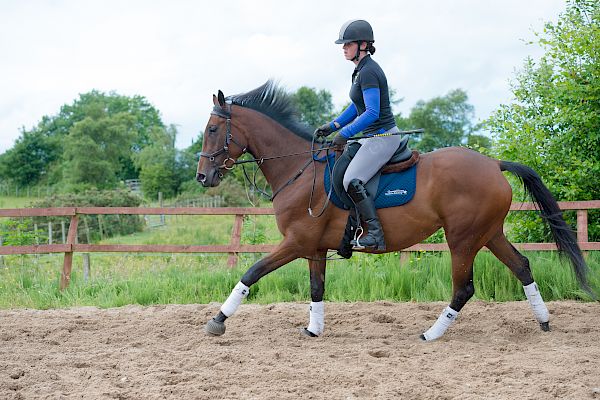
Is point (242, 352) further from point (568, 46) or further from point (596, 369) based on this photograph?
point (568, 46)

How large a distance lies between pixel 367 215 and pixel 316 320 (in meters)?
Answer: 1.23

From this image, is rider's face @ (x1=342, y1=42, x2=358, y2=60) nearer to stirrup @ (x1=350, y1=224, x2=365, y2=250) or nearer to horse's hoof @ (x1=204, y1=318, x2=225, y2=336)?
stirrup @ (x1=350, y1=224, x2=365, y2=250)

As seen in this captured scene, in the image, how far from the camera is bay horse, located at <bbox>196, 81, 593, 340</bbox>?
19.5ft

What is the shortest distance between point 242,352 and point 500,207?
9.17 feet

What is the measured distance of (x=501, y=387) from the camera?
4340 millimetres

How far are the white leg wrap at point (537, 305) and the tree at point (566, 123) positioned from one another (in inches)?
127

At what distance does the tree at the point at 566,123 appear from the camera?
9234 millimetres

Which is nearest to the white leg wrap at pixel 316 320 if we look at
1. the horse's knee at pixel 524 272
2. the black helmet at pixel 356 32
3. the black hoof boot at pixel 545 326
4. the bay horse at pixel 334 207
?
the bay horse at pixel 334 207

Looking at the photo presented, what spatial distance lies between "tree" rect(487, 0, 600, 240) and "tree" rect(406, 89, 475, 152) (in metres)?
42.3

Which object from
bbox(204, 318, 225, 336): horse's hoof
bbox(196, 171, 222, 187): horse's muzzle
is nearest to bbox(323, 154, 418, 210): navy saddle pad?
bbox(196, 171, 222, 187): horse's muzzle

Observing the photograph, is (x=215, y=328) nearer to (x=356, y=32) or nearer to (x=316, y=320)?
(x=316, y=320)

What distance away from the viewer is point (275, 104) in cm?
646

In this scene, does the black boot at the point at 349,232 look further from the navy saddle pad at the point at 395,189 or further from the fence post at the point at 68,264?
the fence post at the point at 68,264

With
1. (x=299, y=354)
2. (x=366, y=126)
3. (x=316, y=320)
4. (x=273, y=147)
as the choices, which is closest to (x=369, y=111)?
(x=366, y=126)
